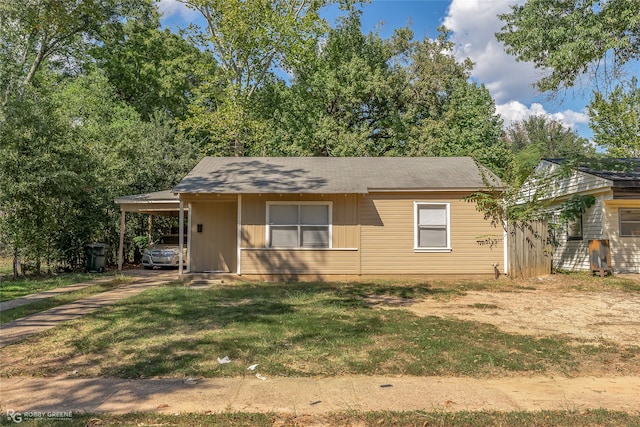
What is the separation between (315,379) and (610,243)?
14227mm

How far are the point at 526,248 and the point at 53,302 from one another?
1263 centimetres

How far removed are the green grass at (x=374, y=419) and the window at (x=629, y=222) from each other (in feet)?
44.9

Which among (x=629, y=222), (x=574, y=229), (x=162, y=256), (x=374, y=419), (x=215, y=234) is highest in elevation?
(x=629, y=222)

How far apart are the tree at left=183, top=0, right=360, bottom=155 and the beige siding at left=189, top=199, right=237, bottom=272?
10.5m

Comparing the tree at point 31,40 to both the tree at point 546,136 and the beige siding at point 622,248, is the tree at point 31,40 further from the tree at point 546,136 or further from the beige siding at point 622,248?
the tree at point 546,136

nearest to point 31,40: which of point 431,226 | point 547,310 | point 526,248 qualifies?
point 431,226

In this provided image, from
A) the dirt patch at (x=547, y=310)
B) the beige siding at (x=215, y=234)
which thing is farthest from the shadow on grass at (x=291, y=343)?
the beige siding at (x=215, y=234)

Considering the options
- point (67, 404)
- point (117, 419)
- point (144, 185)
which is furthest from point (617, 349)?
point (144, 185)

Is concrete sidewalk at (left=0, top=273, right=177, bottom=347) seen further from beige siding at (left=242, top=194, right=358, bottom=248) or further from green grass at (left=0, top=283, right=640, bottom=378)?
beige siding at (left=242, top=194, right=358, bottom=248)

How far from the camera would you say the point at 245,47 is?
79.9 feet

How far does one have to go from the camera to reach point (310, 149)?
25.4 m

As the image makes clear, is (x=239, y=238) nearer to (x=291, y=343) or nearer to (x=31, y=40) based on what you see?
(x=291, y=343)

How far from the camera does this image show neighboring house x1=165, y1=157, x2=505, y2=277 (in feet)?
42.9

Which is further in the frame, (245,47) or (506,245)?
(245,47)
